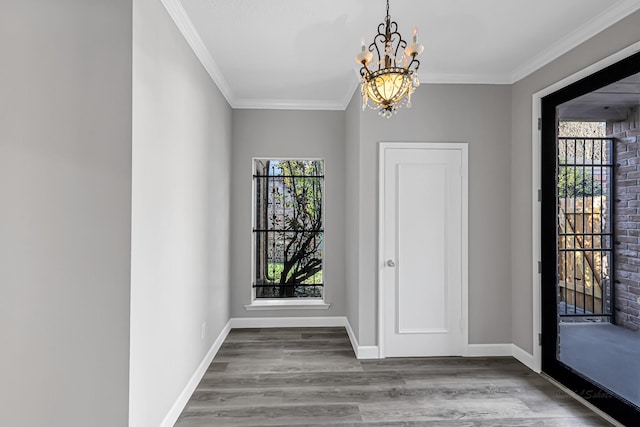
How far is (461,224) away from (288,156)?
2.14 metres

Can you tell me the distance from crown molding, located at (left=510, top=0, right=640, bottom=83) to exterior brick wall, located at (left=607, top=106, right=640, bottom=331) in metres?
0.62

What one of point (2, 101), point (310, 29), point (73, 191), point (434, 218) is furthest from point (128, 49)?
point (434, 218)

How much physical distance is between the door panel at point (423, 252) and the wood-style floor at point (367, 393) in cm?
24

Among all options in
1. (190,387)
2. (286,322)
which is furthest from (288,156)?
(190,387)

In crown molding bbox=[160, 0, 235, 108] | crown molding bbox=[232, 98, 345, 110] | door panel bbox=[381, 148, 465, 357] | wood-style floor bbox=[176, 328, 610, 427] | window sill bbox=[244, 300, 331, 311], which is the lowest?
wood-style floor bbox=[176, 328, 610, 427]

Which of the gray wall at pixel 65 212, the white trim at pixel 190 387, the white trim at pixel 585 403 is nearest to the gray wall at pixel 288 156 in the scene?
the white trim at pixel 190 387

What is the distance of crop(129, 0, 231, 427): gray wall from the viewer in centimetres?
179

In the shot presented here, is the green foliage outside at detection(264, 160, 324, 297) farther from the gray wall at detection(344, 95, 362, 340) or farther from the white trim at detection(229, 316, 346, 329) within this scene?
the gray wall at detection(344, 95, 362, 340)

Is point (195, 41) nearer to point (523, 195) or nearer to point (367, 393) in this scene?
point (367, 393)

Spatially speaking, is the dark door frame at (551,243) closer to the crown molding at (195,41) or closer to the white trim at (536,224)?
the white trim at (536,224)

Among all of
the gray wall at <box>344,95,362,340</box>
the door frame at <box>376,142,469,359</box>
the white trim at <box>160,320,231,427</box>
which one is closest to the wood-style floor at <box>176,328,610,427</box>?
the white trim at <box>160,320,231,427</box>

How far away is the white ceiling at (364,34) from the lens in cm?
227

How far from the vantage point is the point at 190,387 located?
264cm

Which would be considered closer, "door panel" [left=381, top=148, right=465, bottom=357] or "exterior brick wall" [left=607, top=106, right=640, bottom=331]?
"exterior brick wall" [left=607, top=106, right=640, bottom=331]
